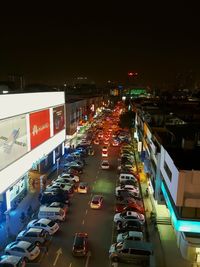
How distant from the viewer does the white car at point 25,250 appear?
16188mm

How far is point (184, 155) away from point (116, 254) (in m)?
7.48

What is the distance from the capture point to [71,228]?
66.2ft

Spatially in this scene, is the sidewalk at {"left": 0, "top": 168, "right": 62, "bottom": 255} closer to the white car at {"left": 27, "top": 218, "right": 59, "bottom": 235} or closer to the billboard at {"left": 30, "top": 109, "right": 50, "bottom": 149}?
the white car at {"left": 27, "top": 218, "right": 59, "bottom": 235}

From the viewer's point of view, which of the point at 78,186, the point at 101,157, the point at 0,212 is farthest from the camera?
the point at 101,157

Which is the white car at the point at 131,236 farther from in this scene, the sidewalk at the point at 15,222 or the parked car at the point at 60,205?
the sidewalk at the point at 15,222

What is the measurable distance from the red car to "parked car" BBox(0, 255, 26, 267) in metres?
8.41

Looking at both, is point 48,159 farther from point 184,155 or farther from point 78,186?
point 184,155

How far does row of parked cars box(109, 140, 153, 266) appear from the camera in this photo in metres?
16.3

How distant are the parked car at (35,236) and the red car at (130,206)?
5.81m

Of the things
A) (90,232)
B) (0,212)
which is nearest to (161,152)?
(90,232)

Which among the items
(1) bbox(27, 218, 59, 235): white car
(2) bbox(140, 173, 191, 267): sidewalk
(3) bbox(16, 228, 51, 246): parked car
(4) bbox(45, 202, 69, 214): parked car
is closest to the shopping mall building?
(1) bbox(27, 218, 59, 235): white car

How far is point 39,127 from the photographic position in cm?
2819

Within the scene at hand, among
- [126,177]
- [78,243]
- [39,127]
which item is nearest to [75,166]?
[126,177]

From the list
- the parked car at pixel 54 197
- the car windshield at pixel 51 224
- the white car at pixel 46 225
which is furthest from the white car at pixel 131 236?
the parked car at pixel 54 197
